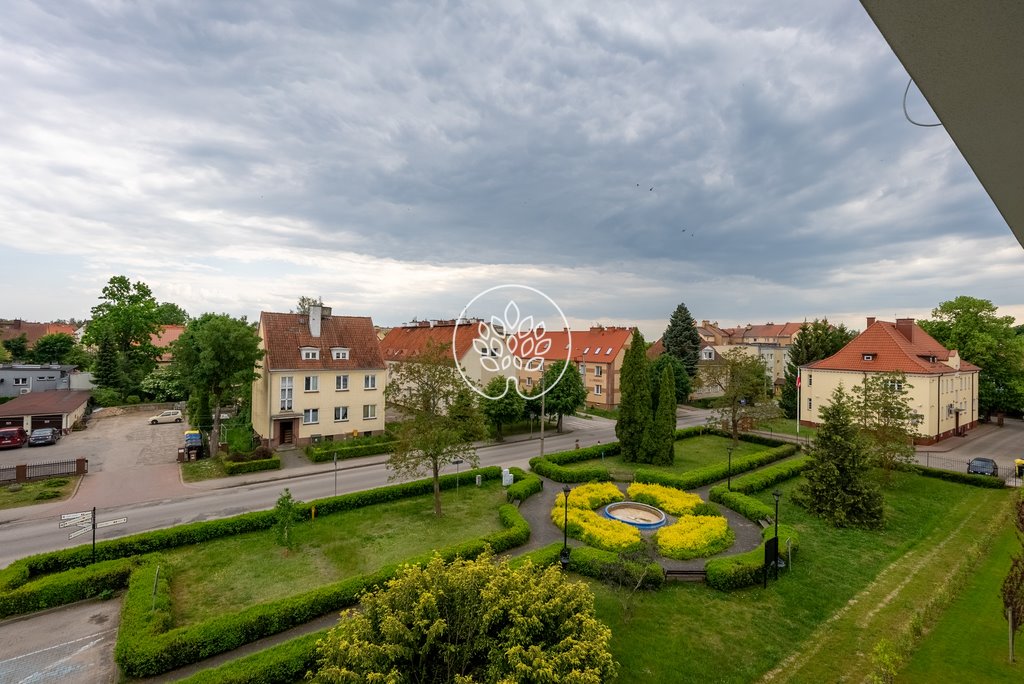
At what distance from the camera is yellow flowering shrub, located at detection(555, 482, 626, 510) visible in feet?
72.9

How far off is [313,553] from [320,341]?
20.3m

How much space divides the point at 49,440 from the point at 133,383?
19706 mm

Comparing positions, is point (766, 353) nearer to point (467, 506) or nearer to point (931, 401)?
point (931, 401)

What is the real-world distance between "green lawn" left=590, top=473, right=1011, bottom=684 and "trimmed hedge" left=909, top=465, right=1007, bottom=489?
25.1 ft

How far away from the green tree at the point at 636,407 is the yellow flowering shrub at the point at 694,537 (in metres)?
10.1

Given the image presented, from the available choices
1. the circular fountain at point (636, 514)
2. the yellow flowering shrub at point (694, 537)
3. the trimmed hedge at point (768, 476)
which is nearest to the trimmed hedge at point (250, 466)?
the circular fountain at point (636, 514)

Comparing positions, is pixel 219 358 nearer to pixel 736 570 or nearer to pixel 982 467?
pixel 736 570

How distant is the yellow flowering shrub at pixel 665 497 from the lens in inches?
867

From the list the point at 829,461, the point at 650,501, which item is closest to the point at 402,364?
the point at 650,501

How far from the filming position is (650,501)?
23.4m

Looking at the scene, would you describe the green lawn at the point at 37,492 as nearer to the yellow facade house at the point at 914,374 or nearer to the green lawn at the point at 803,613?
the green lawn at the point at 803,613

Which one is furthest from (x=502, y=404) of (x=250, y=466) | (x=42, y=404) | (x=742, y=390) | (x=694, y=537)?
(x=42, y=404)

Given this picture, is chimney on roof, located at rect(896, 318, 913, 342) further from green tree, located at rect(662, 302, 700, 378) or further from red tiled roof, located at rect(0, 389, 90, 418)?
red tiled roof, located at rect(0, 389, 90, 418)

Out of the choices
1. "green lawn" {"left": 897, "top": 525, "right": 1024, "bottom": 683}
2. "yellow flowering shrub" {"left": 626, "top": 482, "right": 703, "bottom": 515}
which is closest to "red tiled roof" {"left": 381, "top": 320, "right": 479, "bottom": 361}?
"yellow flowering shrub" {"left": 626, "top": 482, "right": 703, "bottom": 515}
